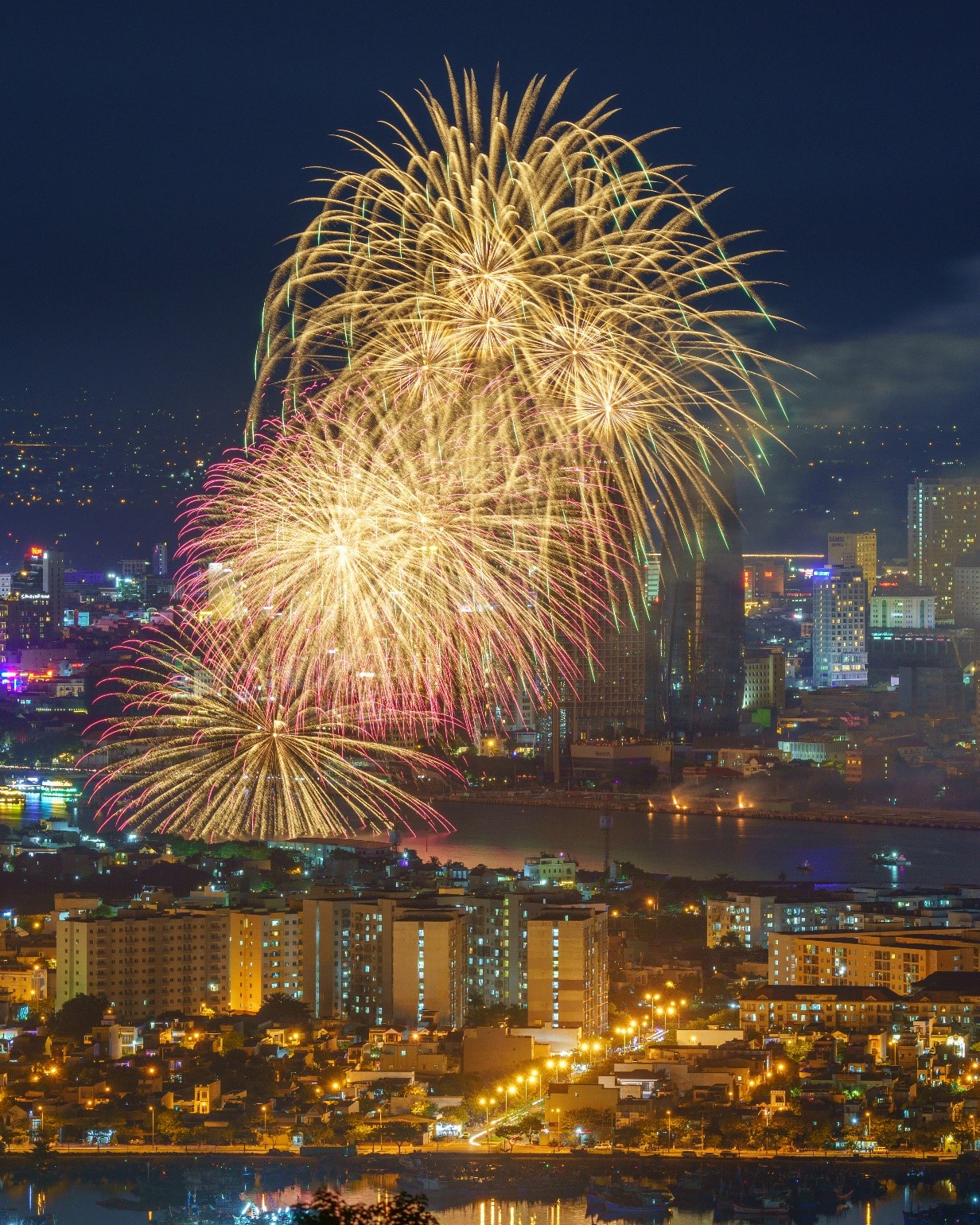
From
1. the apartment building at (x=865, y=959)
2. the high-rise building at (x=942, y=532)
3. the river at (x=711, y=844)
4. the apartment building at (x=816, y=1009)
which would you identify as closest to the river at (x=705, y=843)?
the river at (x=711, y=844)

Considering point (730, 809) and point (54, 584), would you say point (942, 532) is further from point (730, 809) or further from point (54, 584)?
point (54, 584)

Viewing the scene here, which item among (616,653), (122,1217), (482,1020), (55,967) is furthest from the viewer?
(616,653)

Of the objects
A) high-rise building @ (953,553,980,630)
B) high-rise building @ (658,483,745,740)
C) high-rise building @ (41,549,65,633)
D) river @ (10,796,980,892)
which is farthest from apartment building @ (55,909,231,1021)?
high-rise building @ (953,553,980,630)

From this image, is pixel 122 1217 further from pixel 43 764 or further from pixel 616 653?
pixel 616 653

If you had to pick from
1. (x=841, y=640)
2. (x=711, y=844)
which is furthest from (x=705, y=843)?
(x=841, y=640)

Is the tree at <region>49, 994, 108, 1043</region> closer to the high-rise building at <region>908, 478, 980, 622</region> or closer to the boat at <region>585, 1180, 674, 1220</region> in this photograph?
the boat at <region>585, 1180, 674, 1220</region>

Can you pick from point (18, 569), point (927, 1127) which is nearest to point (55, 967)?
point (927, 1127)

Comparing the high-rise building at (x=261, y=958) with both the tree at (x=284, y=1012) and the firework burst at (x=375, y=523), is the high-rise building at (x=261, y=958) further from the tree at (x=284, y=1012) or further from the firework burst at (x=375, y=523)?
the firework burst at (x=375, y=523)

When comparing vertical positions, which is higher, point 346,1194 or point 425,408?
point 425,408
